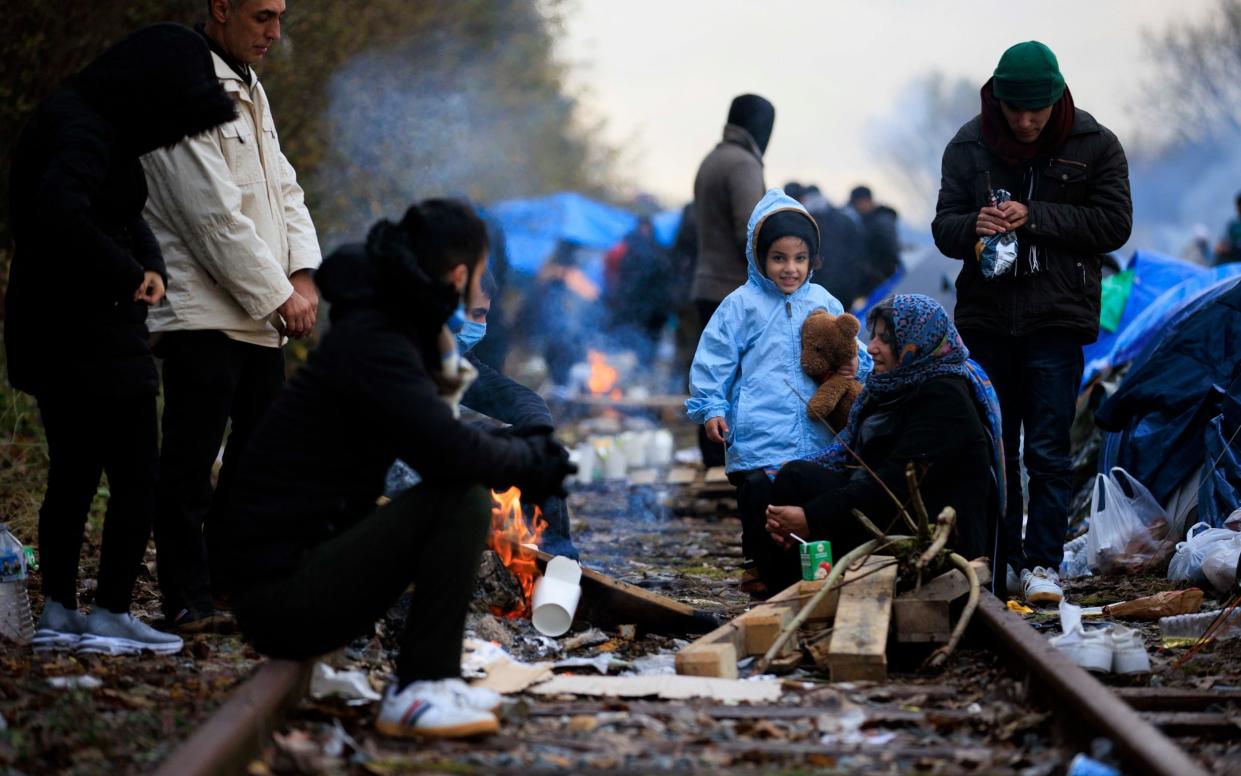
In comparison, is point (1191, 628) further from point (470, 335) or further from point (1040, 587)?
point (470, 335)

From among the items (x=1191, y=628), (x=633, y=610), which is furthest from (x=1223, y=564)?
(x=633, y=610)

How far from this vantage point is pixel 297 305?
591 centimetres

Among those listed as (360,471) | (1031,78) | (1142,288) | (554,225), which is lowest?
(360,471)

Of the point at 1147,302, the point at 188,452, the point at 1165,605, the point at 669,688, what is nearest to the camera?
the point at 669,688

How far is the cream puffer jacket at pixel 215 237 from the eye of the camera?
568 cm

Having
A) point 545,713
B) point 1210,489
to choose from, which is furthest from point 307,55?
point 545,713

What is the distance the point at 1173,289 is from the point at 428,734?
7849mm

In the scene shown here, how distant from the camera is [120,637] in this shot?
5.21 metres

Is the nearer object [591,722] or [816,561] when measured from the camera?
[591,722]

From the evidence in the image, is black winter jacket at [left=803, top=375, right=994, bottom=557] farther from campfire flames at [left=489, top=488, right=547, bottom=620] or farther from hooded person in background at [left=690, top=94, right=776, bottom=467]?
hooded person in background at [left=690, top=94, right=776, bottom=467]

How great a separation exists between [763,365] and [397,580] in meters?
3.06

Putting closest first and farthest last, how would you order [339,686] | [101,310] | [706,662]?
[339,686] → [706,662] → [101,310]

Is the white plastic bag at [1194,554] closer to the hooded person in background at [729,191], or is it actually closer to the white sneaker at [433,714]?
the hooded person in background at [729,191]

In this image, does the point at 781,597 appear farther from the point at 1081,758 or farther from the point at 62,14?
the point at 62,14
